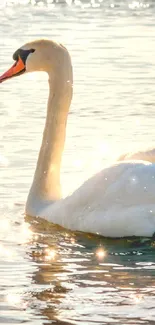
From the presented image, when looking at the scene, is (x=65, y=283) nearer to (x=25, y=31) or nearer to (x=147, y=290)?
(x=147, y=290)

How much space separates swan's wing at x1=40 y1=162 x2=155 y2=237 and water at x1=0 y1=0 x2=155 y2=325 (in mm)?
136

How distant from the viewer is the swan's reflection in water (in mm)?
7641

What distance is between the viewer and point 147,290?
26.8ft

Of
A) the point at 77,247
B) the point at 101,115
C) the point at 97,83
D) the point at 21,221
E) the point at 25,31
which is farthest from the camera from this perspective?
the point at 25,31

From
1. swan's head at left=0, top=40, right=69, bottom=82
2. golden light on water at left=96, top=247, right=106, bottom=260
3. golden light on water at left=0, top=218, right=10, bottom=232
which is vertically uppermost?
swan's head at left=0, top=40, right=69, bottom=82

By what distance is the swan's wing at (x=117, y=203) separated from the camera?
31.1 feet

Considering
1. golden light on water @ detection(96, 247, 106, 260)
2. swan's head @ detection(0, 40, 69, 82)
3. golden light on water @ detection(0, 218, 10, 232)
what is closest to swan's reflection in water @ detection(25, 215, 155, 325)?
golden light on water @ detection(96, 247, 106, 260)

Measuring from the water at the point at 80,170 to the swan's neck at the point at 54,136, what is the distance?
19 centimetres

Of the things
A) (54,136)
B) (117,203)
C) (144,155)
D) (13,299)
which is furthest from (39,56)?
(13,299)

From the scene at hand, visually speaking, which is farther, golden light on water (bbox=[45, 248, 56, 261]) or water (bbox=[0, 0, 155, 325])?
golden light on water (bbox=[45, 248, 56, 261])

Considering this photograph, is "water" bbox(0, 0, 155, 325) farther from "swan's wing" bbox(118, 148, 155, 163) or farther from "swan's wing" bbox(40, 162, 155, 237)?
"swan's wing" bbox(118, 148, 155, 163)

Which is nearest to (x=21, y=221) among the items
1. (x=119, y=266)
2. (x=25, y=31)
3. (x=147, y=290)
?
(x=119, y=266)

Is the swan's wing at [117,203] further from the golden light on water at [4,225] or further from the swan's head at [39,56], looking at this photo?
the swan's head at [39,56]

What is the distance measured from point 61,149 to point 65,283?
9.96 ft
